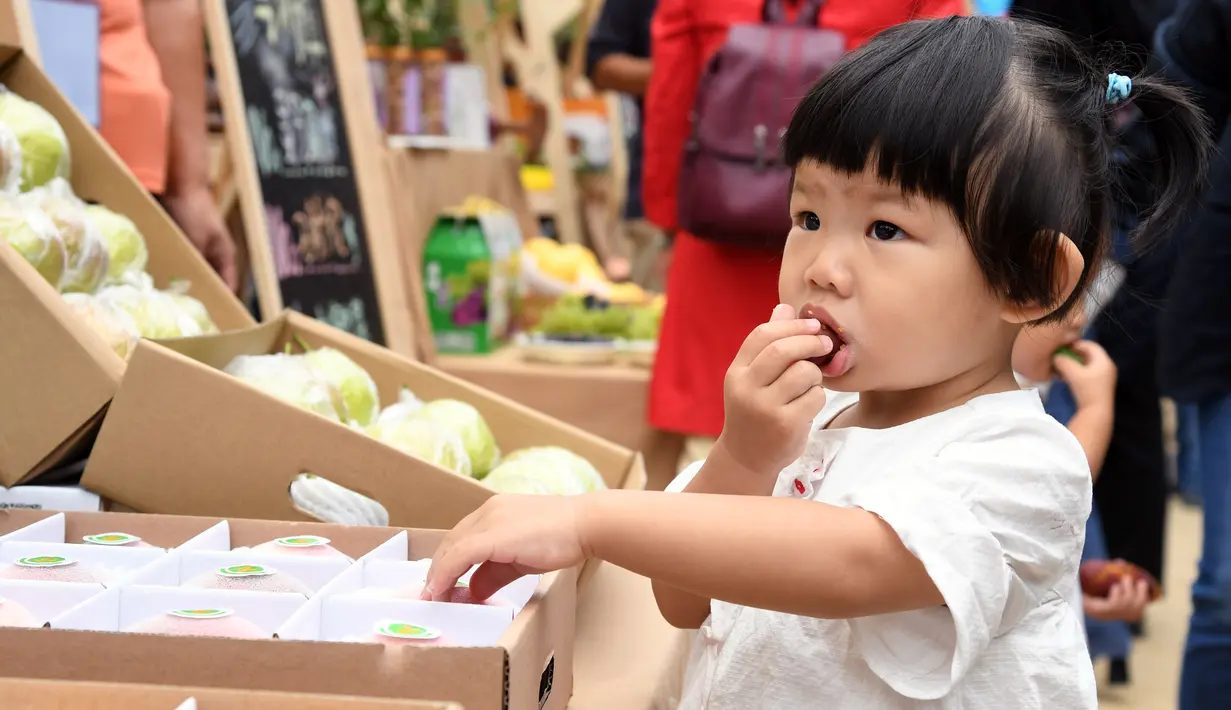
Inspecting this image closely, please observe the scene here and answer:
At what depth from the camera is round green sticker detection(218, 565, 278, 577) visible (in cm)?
109

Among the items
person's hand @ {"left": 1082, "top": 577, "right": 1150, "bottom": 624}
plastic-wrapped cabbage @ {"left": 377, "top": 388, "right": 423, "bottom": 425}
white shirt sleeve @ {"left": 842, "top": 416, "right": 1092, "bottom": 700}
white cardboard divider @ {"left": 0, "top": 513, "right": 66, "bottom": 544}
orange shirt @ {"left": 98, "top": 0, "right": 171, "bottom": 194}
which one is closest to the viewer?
white shirt sleeve @ {"left": 842, "top": 416, "right": 1092, "bottom": 700}

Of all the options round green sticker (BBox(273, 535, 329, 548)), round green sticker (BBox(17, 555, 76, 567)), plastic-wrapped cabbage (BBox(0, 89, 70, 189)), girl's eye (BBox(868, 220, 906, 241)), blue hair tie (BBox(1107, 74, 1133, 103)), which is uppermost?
blue hair tie (BBox(1107, 74, 1133, 103))

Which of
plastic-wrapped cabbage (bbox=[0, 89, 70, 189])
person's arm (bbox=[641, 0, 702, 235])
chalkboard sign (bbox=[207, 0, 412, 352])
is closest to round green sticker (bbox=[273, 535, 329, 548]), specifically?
plastic-wrapped cabbage (bbox=[0, 89, 70, 189])

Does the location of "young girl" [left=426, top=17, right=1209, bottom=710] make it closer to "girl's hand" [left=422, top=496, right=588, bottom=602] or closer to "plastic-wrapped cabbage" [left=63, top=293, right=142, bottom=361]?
"girl's hand" [left=422, top=496, right=588, bottom=602]

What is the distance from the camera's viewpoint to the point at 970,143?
1.01 meters

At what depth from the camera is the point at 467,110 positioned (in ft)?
13.8

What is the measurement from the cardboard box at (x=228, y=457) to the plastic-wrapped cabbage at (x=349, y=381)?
0.33 meters

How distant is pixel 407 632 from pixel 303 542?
0.98ft

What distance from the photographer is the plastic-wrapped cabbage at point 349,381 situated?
1.76m

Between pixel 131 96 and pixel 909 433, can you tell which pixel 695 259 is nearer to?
pixel 131 96

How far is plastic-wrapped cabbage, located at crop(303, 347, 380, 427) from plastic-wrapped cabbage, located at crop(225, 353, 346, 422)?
3cm

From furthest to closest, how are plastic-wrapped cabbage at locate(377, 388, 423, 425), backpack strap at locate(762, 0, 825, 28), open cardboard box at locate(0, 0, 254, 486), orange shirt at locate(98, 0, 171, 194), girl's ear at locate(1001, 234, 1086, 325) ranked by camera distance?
1. backpack strap at locate(762, 0, 825, 28)
2. orange shirt at locate(98, 0, 171, 194)
3. plastic-wrapped cabbage at locate(377, 388, 423, 425)
4. open cardboard box at locate(0, 0, 254, 486)
5. girl's ear at locate(1001, 234, 1086, 325)

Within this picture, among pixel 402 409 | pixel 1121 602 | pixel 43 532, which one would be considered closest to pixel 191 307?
pixel 402 409

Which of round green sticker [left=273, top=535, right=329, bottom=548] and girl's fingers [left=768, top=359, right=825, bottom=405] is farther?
round green sticker [left=273, top=535, right=329, bottom=548]
